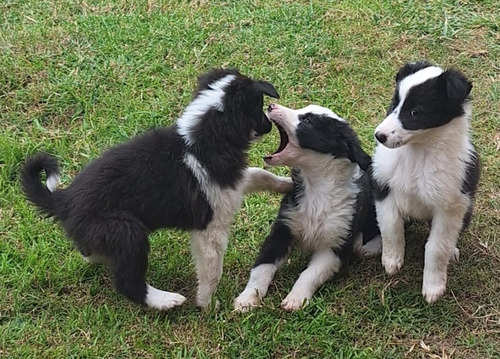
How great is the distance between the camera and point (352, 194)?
4.66 metres

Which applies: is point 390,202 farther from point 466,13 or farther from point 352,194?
point 466,13

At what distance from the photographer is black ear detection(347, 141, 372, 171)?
14.9 ft

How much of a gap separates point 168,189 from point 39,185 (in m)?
0.78

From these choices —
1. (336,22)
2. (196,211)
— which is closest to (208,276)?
(196,211)

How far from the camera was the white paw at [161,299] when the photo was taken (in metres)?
4.32

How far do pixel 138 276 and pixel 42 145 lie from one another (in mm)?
2034

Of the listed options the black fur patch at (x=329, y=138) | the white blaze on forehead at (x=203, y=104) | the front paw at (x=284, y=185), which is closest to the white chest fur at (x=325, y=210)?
the black fur patch at (x=329, y=138)

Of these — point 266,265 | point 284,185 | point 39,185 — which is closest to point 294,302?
point 266,265

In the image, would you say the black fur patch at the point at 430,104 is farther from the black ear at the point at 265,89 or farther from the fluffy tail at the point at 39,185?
the fluffy tail at the point at 39,185

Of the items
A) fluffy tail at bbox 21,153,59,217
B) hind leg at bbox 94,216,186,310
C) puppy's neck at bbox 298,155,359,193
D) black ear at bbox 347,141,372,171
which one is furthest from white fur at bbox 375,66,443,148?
fluffy tail at bbox 21,153,59,217

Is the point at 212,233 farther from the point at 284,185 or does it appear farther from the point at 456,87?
the point at 456,87

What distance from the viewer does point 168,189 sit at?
4.25 metres

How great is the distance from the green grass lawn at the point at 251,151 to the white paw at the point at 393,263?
0.14m

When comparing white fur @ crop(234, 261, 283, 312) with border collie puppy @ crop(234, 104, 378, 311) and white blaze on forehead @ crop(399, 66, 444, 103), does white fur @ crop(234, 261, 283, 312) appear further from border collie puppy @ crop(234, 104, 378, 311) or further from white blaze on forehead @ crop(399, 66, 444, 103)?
white blaze on forehead @ crop(399, 66, 444, 103)
